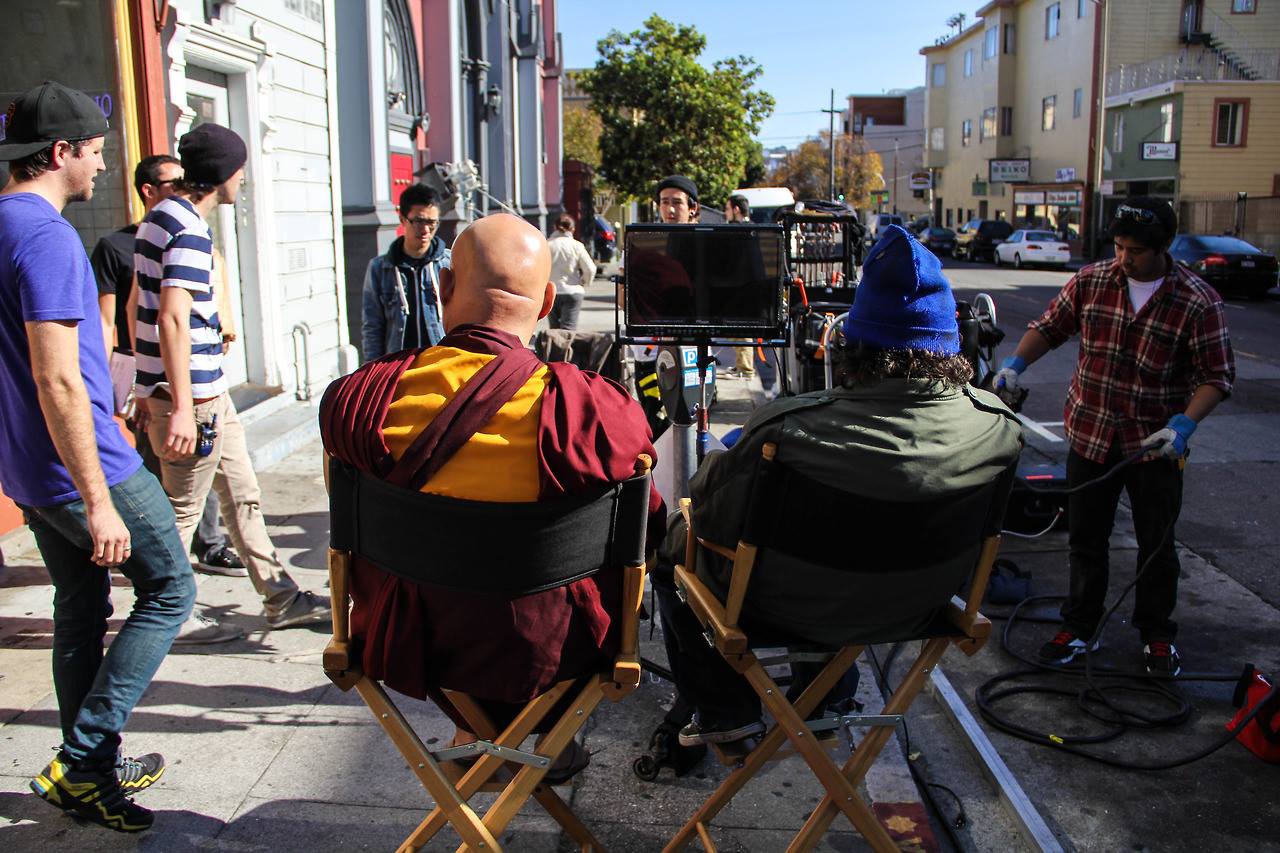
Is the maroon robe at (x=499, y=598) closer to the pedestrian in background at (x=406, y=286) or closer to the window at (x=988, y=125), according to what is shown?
the pedestrian in background at (x=406, y=286)

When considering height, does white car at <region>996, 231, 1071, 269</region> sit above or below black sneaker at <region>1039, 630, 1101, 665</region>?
above

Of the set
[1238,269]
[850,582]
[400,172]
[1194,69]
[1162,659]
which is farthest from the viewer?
[1194,69]

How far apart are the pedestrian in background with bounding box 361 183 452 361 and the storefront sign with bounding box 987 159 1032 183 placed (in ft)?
154

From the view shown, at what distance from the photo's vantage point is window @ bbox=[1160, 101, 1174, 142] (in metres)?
35.3

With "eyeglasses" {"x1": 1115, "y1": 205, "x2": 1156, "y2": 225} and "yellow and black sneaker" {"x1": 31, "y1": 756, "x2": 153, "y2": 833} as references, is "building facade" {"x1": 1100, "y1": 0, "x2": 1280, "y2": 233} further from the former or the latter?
"yellow and black sneaker" {"x1": 31, "y1": 756, "x2": 153, "y2": 833}

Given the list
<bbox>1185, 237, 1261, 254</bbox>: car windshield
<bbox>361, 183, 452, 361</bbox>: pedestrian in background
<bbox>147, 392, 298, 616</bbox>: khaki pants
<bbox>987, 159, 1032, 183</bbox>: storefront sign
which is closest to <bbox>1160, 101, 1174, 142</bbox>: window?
<bbox>987, 159, 1032, 183</bbox>: storefront sign

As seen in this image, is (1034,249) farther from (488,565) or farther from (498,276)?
(488,565)

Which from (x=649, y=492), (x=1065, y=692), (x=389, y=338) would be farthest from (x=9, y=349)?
(x=1065, y=692)

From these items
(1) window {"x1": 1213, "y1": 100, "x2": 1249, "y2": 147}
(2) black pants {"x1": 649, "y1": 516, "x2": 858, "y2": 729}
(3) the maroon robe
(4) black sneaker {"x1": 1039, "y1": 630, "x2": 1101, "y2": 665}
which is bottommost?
(4) black sneaker {"x1": 1039, "y1": 630, "x2": 1101, "y2": 665}

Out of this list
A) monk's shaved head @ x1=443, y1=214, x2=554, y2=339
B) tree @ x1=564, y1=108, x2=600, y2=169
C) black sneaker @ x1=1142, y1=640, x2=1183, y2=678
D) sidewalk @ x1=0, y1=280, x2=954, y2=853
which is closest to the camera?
monk's shaved head @ x1=443, y1=214, x2=554, y2=339

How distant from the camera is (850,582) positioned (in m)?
2.57

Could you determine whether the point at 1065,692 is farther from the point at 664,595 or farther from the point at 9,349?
the point at 9,349

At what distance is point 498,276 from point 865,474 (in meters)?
0.94

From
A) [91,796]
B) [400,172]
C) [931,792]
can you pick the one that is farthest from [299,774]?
[400,172]
